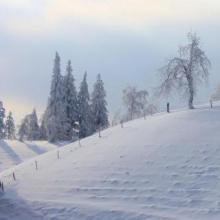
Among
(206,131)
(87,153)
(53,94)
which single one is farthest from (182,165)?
(53,94)

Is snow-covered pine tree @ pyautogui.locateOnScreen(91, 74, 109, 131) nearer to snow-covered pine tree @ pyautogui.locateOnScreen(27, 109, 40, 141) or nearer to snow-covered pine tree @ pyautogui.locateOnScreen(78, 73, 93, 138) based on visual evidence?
snow-covered pine tree @ pyautogui.locateOnScreen(78, 73, 93, 138)

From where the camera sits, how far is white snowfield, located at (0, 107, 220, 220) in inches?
1571

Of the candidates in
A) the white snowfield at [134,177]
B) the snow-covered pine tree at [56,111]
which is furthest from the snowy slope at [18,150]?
the white snowfield at [134,177]

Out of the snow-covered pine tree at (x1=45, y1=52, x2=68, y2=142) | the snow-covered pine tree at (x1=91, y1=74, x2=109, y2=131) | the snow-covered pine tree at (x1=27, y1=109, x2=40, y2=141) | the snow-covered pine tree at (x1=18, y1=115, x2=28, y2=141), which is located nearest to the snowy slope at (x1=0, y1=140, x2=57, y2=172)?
the snow-covered pine tree at (x1=45, y1=52, x2=68, y2=142)

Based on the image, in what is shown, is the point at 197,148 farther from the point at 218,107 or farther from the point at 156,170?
the point at 218,107

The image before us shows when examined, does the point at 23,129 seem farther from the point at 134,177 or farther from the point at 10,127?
the point at 134,177

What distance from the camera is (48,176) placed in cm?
5075

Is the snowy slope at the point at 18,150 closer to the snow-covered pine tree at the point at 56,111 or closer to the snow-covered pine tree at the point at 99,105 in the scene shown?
the snow-covered pine tree at the point at 56,111

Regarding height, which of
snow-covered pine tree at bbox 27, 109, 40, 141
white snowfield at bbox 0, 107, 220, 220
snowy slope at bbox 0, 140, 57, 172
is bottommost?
white snowfield at bbox 0, 107, 220, 220

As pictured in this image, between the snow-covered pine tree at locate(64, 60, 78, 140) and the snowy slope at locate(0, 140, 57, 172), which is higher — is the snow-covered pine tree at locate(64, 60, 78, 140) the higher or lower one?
the higher one

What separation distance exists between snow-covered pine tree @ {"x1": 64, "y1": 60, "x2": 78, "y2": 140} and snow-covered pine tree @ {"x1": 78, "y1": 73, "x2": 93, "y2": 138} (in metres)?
0.91

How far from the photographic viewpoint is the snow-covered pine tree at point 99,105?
319ft

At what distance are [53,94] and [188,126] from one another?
43116 mm

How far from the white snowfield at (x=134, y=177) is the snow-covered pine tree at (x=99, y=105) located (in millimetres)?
39465
